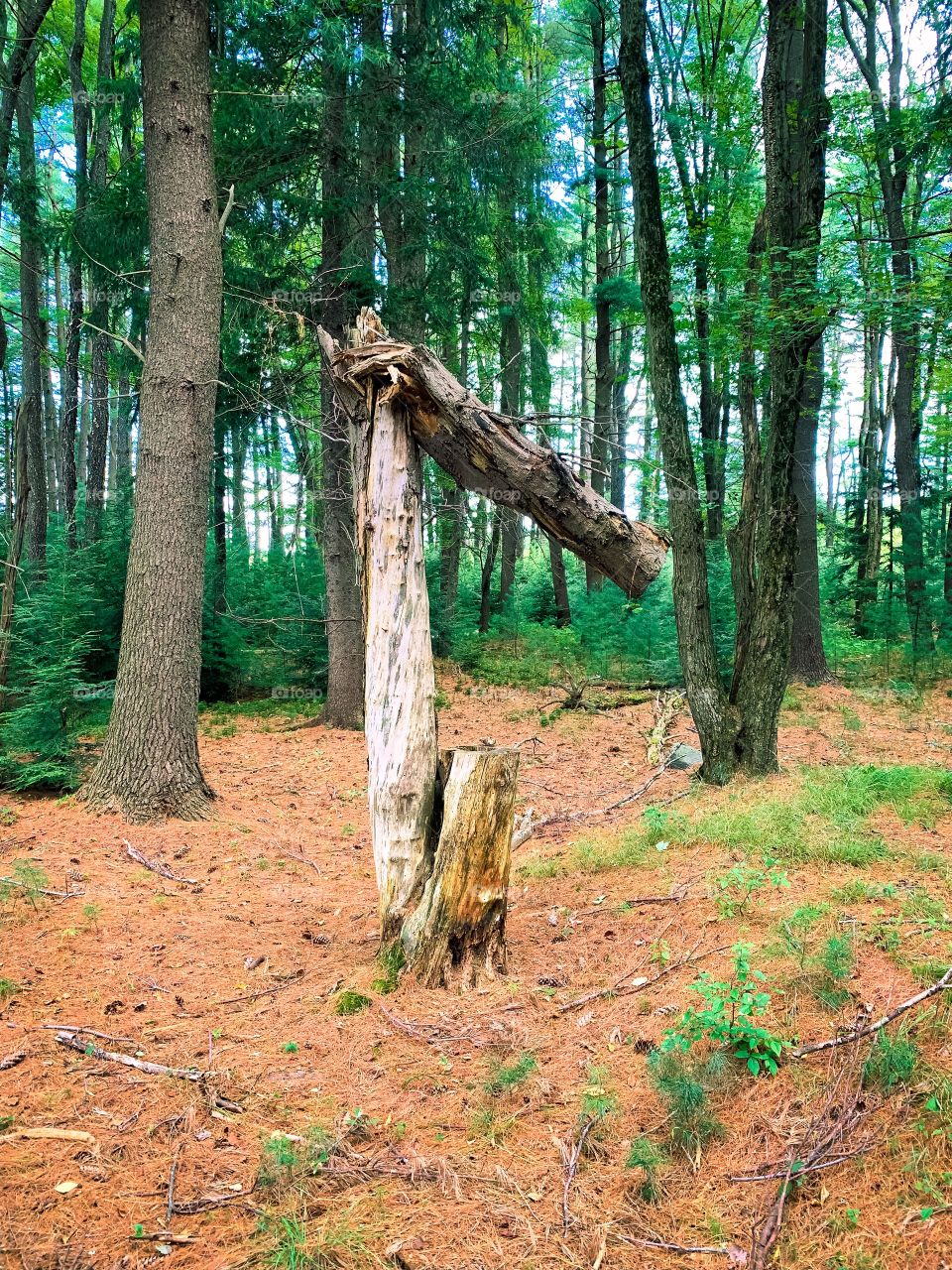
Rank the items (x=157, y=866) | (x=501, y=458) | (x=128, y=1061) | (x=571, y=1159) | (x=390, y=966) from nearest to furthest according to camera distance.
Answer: (x=571, y=1159) < (x=128, y=1061) < (x=390, y=966) < (x=501, y=458) < (x=157, y=866)

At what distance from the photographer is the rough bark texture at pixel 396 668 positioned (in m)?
4.39

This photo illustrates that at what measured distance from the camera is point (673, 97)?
1419cm

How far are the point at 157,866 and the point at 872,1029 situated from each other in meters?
5.01

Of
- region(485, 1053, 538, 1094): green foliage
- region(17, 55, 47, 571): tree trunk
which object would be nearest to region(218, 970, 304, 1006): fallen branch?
region(485, 1053, 538, 1094): green foliage

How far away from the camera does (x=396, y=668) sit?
448 cm

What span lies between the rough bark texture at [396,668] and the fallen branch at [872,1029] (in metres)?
2.02

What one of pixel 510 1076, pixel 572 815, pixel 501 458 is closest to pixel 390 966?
pixel 510 1076

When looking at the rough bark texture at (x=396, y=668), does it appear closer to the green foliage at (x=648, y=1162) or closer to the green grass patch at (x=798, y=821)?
the green foliage at (x=648, y=1162)

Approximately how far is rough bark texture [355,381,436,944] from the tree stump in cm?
21

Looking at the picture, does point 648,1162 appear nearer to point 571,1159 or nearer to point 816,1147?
point 571,1159

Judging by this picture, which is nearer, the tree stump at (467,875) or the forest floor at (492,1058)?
the forest floor at (492,1058)

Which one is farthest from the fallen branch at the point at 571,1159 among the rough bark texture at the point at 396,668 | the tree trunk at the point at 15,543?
the tree trunk at the point at 15,543

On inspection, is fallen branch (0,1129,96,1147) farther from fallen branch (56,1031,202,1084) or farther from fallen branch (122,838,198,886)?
fallen branch (122,838,198,886)

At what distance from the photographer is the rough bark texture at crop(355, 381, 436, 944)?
4.39 m
